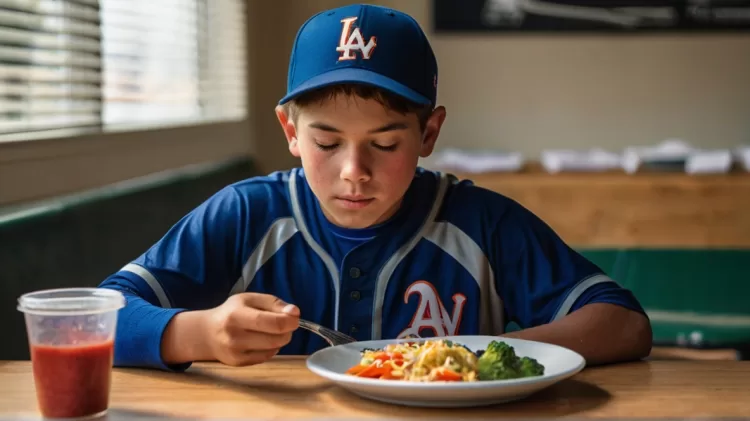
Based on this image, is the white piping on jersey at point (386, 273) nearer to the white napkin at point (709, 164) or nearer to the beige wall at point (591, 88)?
the white napkin at point (709, 164)

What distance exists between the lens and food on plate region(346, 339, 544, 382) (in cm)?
107

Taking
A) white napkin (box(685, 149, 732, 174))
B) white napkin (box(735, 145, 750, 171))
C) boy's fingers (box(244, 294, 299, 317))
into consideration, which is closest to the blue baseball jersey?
boy's fingers (box(244, 294, 299, 317))

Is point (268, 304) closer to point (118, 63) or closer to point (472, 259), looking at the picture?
point (472, 259)

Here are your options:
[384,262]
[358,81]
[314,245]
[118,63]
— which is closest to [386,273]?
[384,262]

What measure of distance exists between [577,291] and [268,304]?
1.78ft

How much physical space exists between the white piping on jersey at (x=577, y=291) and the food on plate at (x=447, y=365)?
0.39m

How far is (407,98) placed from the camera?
1.39 m

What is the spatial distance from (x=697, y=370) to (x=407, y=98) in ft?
1.70

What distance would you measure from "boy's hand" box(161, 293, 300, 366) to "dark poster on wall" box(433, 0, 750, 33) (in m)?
2.98

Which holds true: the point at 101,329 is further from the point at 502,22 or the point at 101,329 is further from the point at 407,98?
the point at 502,22

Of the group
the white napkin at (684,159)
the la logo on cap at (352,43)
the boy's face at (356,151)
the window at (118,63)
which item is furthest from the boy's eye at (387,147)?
the white napkin at (684,159)

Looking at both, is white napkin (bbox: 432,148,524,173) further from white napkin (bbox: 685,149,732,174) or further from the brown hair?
the brown hair

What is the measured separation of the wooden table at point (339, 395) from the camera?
1.05 m

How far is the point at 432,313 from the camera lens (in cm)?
A: 159
